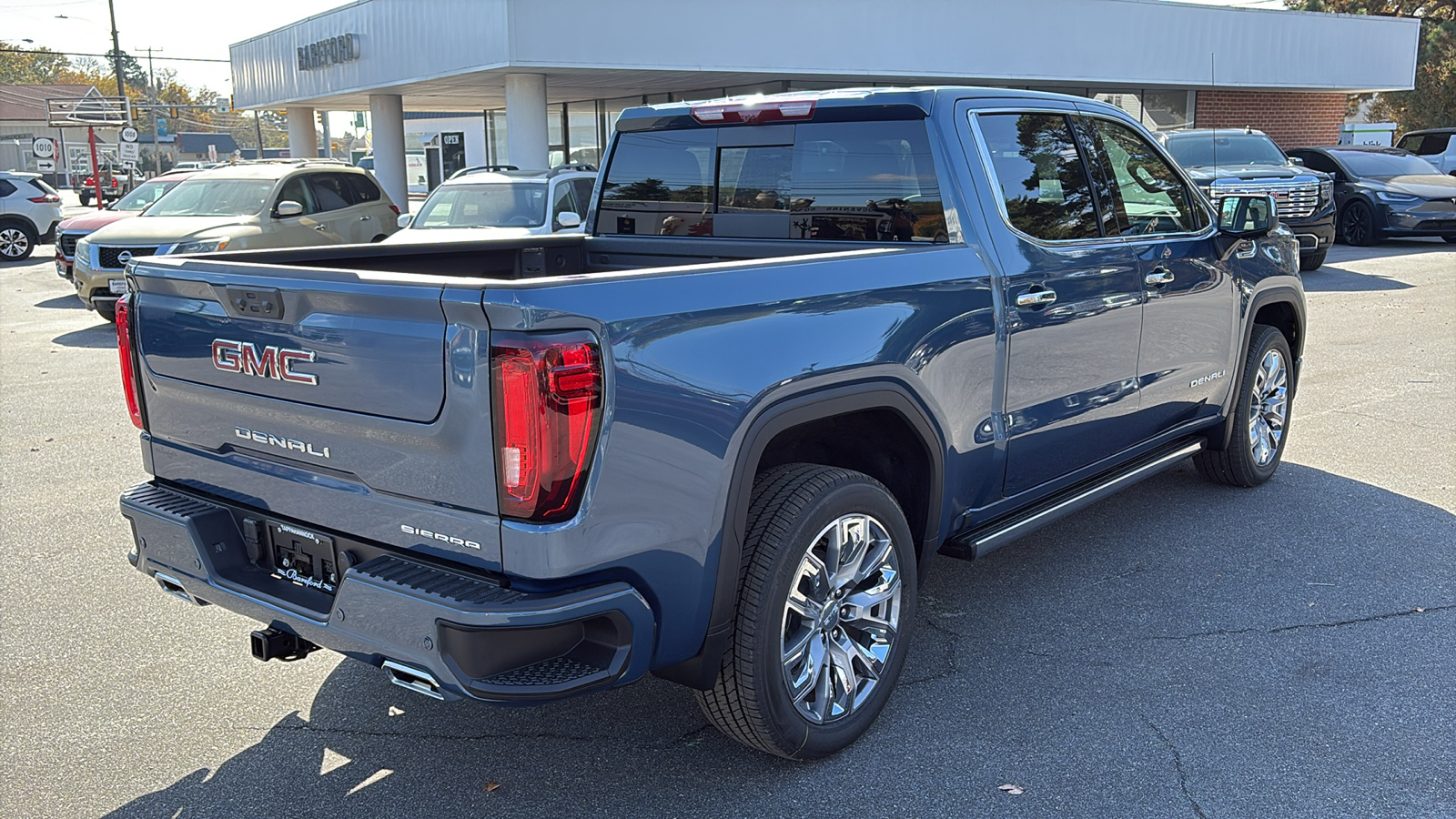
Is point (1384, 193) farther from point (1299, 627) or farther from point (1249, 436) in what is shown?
point (1299, 627)

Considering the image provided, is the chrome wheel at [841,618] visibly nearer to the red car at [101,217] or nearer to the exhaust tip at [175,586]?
the exhaust tip at [175,586]

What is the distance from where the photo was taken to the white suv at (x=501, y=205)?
12367 millimetres

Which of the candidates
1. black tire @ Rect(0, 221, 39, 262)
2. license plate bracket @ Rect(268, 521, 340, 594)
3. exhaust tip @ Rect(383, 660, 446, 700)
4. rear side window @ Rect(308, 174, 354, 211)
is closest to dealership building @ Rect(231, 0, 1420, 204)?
rear side window @ Rect(308, 174, 354, 211)

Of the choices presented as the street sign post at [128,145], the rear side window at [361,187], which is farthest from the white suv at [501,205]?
the street sign post at [128,145]

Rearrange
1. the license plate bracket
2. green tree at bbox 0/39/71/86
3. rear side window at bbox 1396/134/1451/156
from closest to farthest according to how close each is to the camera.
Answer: the license plate bracket
rear side window at bbox 1396/134/1451/156
green tree at bbox 0/39/71/86

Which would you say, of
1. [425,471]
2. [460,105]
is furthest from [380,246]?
[460,105]

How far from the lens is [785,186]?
14.7ft

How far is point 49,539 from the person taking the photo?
5.52 metres

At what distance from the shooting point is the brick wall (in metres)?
27.5

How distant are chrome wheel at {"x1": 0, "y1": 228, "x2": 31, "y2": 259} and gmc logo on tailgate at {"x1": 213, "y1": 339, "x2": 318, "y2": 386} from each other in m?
22.0

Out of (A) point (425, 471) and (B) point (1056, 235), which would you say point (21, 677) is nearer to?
(A) point (425, 471)

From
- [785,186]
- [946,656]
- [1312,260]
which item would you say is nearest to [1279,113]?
[1312,260]

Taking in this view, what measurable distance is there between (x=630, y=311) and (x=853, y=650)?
Result: 1381mm

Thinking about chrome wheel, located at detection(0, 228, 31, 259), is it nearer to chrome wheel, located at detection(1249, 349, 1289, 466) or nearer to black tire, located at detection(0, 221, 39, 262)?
black tire, located at detection(0, 221, 39, 262)
